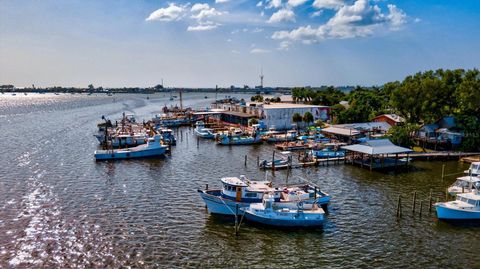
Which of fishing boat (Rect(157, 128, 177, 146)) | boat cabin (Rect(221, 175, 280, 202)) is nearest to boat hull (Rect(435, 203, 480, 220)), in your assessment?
boat cabin (Rect(221, 175, 280, 202))

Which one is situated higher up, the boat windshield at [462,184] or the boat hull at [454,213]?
the boat windshield at [462,184]

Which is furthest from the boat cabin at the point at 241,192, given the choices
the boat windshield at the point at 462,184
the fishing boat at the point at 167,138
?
the fishing boat at the point at 167,138

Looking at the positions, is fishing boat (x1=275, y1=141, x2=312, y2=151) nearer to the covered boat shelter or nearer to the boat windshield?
the covered boat shelter

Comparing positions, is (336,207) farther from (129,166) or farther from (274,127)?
(274,127)

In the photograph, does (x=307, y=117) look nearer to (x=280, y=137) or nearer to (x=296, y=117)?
(x=296, y=117)

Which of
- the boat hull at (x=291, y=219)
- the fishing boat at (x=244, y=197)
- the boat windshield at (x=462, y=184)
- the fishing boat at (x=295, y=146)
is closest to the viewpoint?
the boat hull at (x=291, y=219)

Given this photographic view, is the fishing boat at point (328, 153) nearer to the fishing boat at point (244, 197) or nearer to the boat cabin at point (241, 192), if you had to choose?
the fishing boat at point (244, 197)
